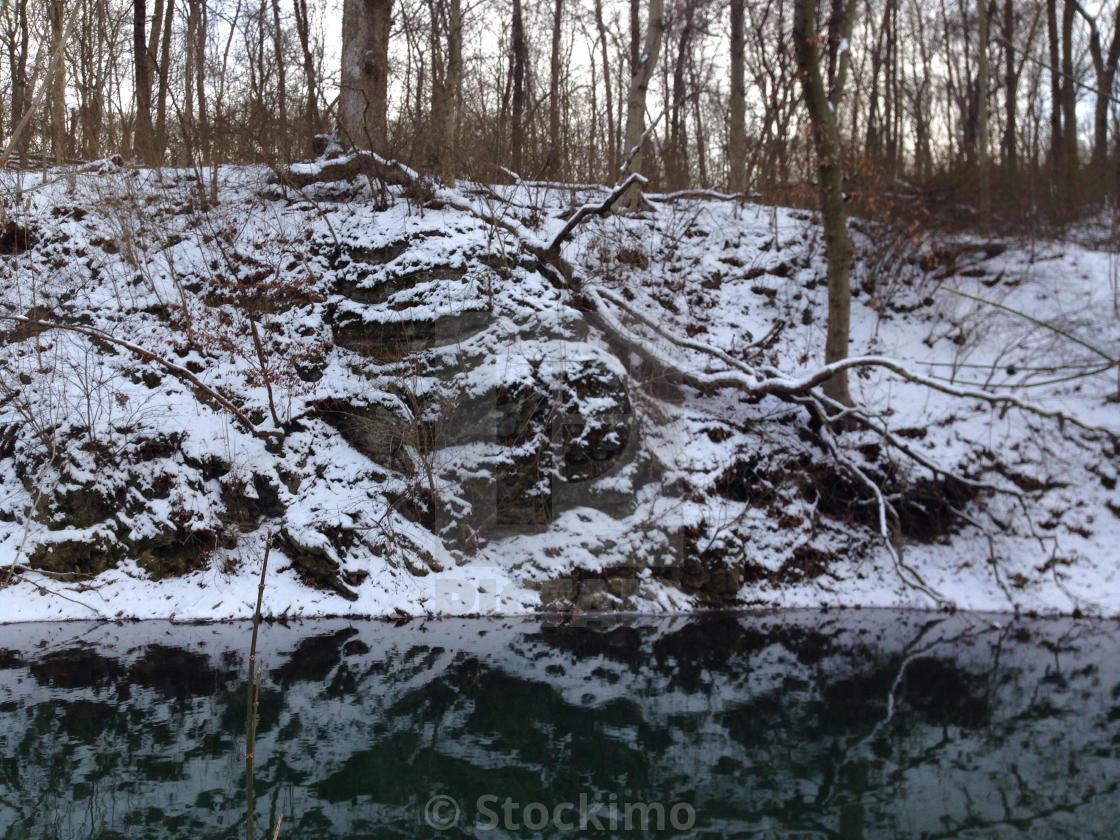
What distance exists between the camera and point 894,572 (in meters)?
8.46

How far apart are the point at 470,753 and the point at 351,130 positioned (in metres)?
9.67

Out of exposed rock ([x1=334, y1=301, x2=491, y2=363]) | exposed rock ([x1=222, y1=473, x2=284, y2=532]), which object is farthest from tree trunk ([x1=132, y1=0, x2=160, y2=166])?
exposed rock ([x1=222, y1=473, x2=284, y2=532])

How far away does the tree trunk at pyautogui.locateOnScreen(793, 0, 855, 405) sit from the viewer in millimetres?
9398

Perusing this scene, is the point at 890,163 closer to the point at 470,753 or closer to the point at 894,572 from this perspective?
the point at 894,572

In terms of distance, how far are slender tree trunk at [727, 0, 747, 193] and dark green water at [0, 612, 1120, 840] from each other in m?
8.91

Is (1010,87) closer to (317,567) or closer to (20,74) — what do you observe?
(317,567)

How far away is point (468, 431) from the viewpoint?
877 cm

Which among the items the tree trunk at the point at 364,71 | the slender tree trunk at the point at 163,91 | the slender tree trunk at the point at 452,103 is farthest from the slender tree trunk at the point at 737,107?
the slender tree trunk at the point at 163,91

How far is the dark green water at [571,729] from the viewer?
4.22 m

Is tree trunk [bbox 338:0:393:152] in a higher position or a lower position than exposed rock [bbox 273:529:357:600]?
higher

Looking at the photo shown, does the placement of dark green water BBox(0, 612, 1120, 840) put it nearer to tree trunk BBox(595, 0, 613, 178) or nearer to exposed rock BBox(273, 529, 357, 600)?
exposed rock BBox(273, 529, 357, 600)

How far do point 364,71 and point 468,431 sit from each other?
6.25 meters

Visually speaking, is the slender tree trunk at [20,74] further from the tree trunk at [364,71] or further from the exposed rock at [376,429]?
the exposed rock at [376,429]

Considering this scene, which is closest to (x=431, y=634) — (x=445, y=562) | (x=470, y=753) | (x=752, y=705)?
(x=445, y=562)
